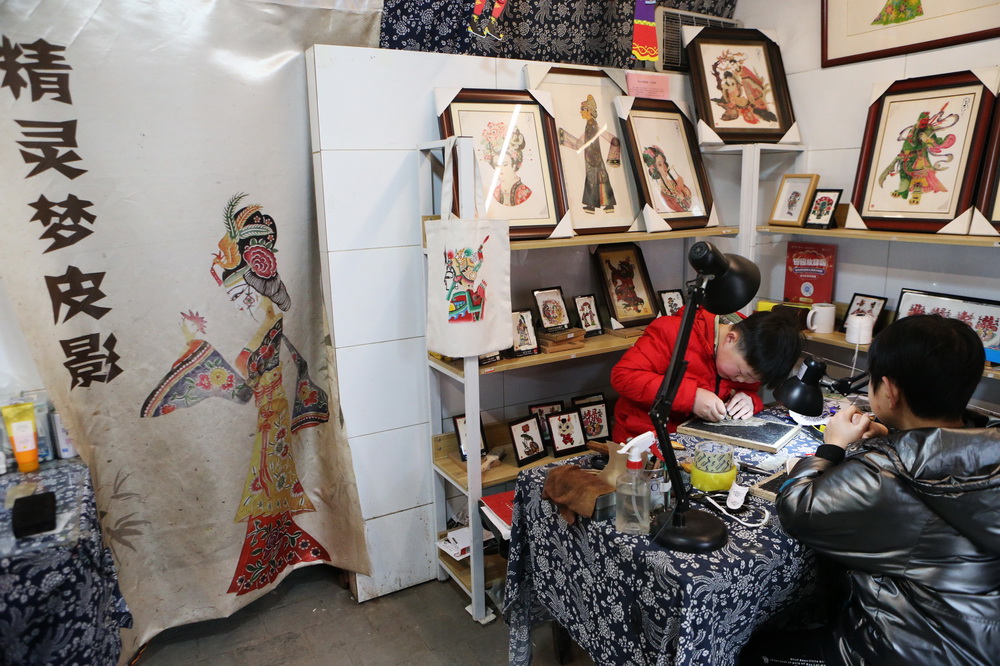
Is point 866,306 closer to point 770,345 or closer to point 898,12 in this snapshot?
point 770,345

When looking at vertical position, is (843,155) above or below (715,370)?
above

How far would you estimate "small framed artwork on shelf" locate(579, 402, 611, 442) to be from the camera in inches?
113

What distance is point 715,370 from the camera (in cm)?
238

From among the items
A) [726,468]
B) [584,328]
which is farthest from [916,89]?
[726,468]

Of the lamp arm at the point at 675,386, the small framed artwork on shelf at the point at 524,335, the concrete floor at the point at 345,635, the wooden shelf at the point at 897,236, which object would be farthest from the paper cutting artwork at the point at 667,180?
the concrete floor at the point at 345,635

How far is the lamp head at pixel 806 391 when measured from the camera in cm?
174

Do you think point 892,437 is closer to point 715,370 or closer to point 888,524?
point 888,524

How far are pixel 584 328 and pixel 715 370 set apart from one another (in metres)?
0.59

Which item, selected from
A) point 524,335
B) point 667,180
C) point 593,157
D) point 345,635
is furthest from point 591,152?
point 345,635

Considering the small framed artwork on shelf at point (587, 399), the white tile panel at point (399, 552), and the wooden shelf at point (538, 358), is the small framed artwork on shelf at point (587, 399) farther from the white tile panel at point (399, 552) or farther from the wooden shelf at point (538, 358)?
the white tile panel at point (399, 552)

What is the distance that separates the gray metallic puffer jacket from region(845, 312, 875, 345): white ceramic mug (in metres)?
1.31

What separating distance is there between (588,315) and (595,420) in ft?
1.45

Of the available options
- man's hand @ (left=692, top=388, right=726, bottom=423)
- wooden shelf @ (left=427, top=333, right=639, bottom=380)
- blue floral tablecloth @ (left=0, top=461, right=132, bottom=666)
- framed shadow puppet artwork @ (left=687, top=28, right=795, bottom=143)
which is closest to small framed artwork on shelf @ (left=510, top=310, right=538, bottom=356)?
wooden shelf @ (left=427, top=333, right=639, bottom=380)

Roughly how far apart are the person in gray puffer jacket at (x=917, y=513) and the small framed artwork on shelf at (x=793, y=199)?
1.48 metres
